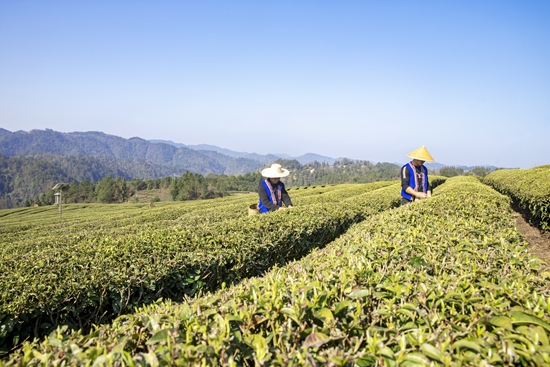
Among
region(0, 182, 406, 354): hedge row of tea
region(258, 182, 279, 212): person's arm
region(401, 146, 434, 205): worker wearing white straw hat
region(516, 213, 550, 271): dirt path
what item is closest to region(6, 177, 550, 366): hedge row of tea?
region(0, 182, 406, 354): hedge row of tea

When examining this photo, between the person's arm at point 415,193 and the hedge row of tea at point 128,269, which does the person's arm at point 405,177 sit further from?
the hedge row of tea at point 128,269

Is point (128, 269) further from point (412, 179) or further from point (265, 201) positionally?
point (412, 179)

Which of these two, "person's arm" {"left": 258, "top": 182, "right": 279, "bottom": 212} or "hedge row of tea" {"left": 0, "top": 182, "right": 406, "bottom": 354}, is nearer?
"hedge row of tea" {"left": 0, "top": 182, "right": 406, "bottom": 354}

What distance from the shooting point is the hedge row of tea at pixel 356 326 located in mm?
1471

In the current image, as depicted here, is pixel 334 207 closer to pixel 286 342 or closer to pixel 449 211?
pixel 449 211

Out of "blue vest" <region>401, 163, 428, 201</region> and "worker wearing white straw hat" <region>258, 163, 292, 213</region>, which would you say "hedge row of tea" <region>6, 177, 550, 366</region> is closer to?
"worker wearing white straw hat" <region>258, 163, 292, 213</region>

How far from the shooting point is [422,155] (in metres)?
7.50

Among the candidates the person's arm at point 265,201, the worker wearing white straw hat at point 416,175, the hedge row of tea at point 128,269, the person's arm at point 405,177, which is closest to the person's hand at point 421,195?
the worker wearing white straw hat at point 416,175

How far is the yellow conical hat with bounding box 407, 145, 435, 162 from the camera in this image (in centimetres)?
741

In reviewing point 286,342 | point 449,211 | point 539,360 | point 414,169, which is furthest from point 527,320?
point 414,169

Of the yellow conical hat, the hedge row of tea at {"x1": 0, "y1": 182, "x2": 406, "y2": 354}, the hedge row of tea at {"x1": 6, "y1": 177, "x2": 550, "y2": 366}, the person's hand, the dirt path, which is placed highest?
the yellow conical hat

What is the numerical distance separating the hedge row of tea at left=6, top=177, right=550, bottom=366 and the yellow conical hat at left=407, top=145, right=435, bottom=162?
493 centimetres

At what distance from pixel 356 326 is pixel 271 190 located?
588 cm

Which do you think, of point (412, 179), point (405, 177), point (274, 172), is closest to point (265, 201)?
point (274, 172)
